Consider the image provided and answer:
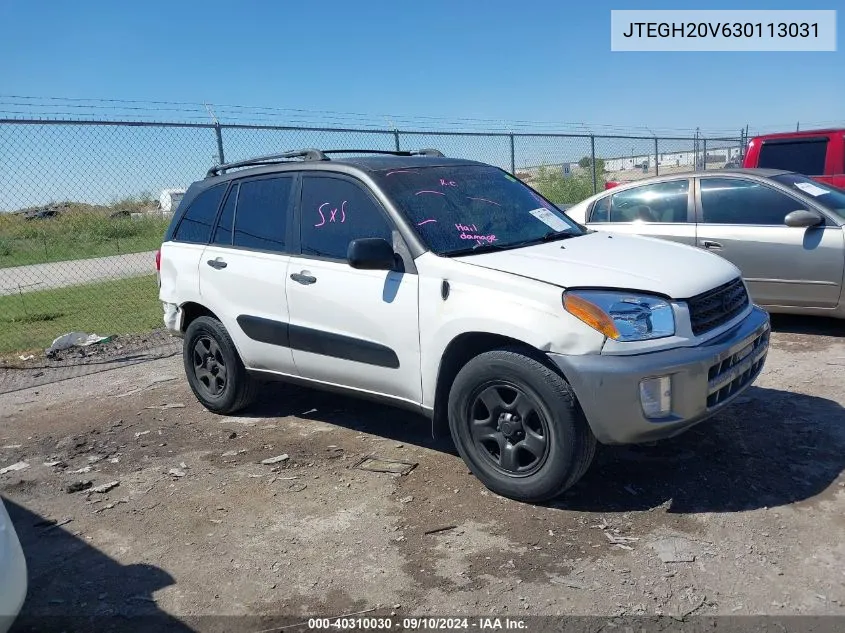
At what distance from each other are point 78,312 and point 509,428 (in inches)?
340

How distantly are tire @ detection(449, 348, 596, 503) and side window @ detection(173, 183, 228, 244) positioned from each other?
2517 mm

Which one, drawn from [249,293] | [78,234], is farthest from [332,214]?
[78,234]

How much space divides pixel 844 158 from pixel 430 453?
25.0 feet

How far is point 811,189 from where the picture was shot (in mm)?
6777

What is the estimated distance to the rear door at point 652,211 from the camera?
7.14 metres

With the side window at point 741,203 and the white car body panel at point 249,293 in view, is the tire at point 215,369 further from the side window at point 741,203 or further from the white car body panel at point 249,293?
the side window at point 741,203

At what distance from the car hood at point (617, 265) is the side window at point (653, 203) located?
304 centimetres

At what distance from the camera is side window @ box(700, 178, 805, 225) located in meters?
6.68

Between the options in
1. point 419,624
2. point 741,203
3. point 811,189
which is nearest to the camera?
point 419,624

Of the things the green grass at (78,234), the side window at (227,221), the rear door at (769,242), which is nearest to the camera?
the side window at (227,221)

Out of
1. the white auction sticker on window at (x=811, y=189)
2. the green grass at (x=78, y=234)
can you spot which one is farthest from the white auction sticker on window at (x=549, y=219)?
the green grass at (x=78, y=234)

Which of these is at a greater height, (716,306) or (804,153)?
(804,153)

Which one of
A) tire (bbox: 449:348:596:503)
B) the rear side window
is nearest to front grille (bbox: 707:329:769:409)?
tire (bbox: 449:348:596:503)

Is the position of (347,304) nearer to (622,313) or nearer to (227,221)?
(227,221)
